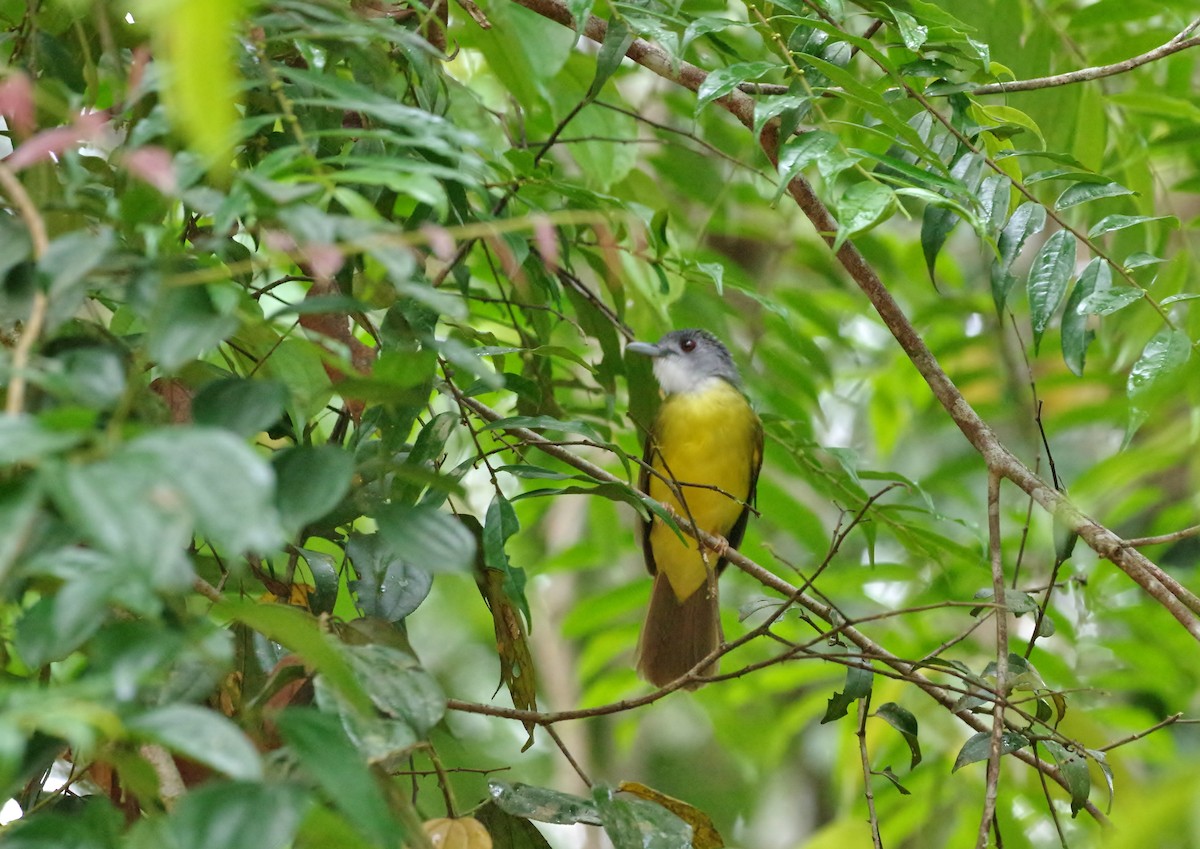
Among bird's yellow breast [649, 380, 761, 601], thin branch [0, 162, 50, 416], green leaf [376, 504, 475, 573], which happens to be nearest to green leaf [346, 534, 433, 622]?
green leaf [376, 504, 475, 573]

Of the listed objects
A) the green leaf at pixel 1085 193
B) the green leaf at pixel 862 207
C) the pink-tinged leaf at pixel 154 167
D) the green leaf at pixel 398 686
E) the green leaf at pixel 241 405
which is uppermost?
the pink-tinged leaf at pixel 154 167

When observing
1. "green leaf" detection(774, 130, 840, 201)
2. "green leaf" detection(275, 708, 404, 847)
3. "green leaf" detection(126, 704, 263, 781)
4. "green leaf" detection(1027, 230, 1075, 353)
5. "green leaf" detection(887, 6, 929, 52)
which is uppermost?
"green leaf" detection(887, 6, 929, 52)

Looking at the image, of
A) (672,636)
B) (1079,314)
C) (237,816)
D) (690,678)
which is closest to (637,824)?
(690,678)

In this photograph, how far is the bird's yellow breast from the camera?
5145 millimetres

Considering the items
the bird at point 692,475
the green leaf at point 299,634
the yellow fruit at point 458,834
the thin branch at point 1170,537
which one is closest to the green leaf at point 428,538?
the green leaf at point 299,634

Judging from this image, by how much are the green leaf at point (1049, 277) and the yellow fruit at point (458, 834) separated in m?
1.21

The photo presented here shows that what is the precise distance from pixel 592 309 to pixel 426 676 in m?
1.44

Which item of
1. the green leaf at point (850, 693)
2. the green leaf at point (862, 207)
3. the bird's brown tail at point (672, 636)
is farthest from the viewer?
the bird's brown tail at point (672, 636)

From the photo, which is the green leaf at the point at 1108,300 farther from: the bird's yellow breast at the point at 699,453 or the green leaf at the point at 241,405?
the bird's yellow breast at the point at 699,453

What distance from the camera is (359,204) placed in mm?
1312

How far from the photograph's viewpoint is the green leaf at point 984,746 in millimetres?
2307

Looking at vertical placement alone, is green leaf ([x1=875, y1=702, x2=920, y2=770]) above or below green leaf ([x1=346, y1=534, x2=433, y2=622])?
below

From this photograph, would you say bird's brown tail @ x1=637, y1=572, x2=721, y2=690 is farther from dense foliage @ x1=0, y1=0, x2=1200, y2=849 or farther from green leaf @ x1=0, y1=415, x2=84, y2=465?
green leaf @ x1=0, y1=415, x2=84, y2=465

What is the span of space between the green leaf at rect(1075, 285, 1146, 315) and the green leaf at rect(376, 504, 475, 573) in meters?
1.26
